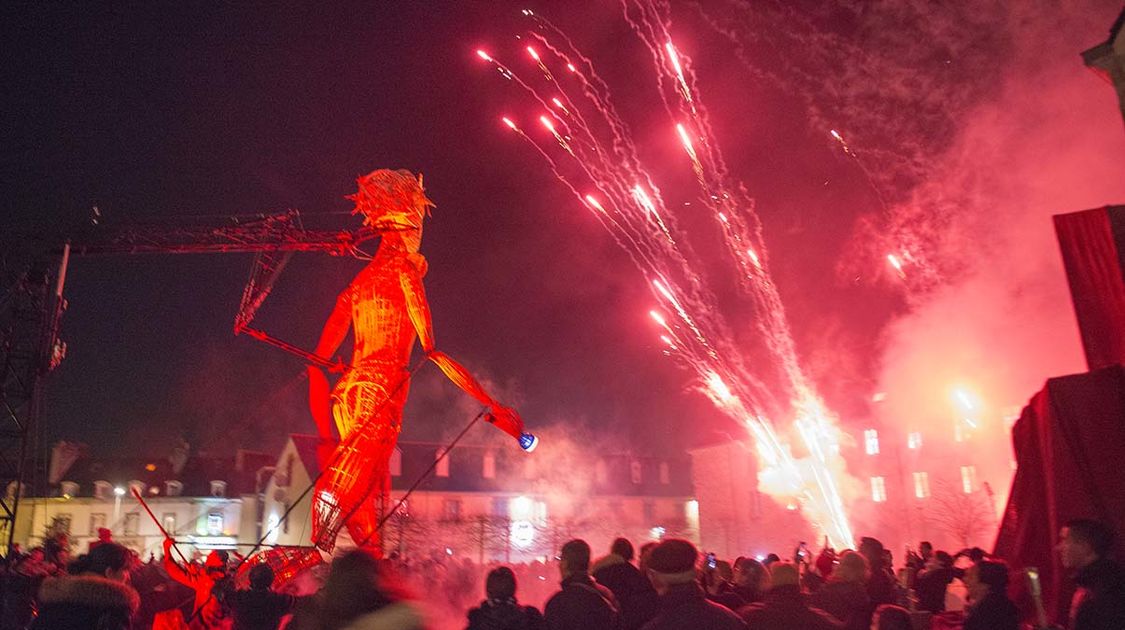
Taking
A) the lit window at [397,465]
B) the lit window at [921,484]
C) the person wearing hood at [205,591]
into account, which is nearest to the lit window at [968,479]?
the lit window at [921,484]

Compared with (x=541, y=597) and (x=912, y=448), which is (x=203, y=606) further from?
(x=912, y=448)

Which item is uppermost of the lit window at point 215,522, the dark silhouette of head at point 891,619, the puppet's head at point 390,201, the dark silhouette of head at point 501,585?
the puppet's head at point 390,201

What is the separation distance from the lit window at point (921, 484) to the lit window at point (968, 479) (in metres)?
1.83

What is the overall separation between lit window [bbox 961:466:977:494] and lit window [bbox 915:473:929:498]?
1.83m

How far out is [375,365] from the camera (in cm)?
1382

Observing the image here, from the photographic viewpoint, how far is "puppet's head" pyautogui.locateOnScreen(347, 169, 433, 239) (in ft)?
47.3

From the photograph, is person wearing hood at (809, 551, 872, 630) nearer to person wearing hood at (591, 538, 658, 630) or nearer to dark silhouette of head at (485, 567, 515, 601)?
person wearing hood at (591, 538, 658, 630)

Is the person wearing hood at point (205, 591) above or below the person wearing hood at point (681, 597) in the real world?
below

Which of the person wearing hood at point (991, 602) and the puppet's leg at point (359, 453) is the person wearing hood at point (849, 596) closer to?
the person wearing hood at point (991, 602)

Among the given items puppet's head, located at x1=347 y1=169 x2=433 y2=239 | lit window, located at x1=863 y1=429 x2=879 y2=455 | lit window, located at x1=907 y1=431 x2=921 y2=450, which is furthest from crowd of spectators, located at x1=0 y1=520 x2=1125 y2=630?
lit window, located at x1=863 y1=429 x2=879 y2=455

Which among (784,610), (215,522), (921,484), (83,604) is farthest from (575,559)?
(215,522)

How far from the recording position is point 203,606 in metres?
9.72

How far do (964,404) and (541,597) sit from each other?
25.7 metres

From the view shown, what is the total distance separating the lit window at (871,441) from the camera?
4431 cm
